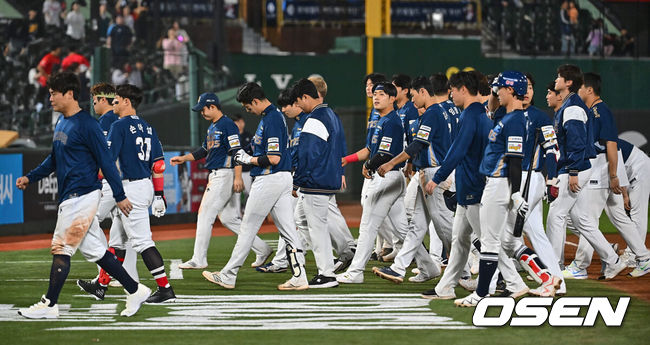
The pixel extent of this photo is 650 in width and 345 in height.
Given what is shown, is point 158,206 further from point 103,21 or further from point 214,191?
point 103,21

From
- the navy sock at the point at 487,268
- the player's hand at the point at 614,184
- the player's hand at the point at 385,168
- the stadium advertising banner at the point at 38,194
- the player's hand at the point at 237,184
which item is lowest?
the stadium advertising banner at the point at 38,194

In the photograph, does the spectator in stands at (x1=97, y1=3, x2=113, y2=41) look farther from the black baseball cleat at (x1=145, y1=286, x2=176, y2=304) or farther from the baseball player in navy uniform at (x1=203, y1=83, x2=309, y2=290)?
the black baseball cleat at (x1=145, y1=286, x2=176, y2=304)

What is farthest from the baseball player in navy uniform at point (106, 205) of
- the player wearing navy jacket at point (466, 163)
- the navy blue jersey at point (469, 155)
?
the navy blue jersey at point (469, 155)

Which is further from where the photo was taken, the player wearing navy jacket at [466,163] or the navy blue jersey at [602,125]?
the navy blue jersey at [602,125]

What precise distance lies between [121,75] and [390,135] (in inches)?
474

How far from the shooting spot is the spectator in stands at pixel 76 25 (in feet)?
78.0

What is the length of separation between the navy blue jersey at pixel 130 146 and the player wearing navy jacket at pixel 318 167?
1.63 meters

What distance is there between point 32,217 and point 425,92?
872 centimetres

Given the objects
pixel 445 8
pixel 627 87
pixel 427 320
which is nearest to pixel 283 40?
pixel 445 8

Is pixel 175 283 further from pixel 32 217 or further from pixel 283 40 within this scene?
pixel 283 40

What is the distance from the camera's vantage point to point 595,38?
86.8ft

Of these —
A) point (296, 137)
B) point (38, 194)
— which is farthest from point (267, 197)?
point (38, 194)

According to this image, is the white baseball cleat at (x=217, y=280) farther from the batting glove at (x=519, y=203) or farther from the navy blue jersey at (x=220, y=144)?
the batting glove at (x=519, y=203)

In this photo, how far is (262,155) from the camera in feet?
33.2
